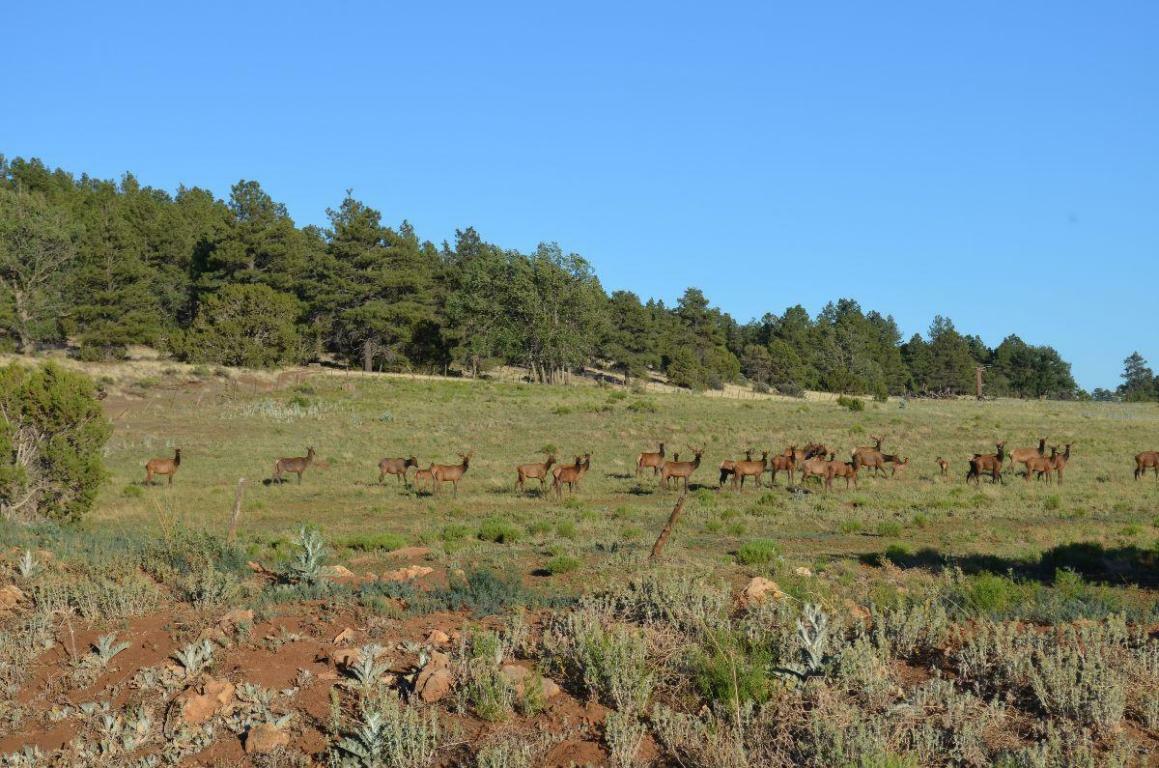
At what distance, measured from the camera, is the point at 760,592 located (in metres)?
11.4

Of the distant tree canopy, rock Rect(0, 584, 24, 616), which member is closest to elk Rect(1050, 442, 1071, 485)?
rock Rect(0, 584, 24, 616)

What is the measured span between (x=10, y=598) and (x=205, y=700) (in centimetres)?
457

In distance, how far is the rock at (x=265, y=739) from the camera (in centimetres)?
822

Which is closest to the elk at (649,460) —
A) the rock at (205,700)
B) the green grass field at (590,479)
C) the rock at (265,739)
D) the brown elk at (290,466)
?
the green grass field at (590,479)

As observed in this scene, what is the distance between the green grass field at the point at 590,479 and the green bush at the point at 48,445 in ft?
3.99

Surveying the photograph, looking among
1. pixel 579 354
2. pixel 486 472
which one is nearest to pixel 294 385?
pixel 579 354

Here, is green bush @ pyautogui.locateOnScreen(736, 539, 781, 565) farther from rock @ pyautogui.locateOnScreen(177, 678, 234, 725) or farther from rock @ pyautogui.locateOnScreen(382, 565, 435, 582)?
rock @ pyautogui.locateOnScreen(177, 678, 234, 725)

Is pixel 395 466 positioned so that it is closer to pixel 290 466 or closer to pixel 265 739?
pixel 290 466

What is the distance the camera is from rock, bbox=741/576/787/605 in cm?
1098

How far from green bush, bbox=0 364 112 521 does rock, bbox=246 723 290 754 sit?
16.0 m

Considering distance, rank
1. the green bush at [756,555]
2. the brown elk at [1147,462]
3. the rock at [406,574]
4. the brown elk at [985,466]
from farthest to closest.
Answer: the brown elk at [1147,462]
the brown elk at [985,466]
the green bush at [756,555]
the rock at [406,574]

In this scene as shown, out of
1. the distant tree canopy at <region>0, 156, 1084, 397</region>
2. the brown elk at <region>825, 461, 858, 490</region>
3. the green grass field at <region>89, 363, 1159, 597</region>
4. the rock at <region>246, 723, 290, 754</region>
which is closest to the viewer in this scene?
the rock at <region>246, 723, 290, 754</region>

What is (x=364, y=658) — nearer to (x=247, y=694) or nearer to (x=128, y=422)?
(x=247, y=694)

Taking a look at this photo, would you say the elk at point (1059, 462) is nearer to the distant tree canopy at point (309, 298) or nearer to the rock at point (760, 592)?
the rock at point (760, 592)
